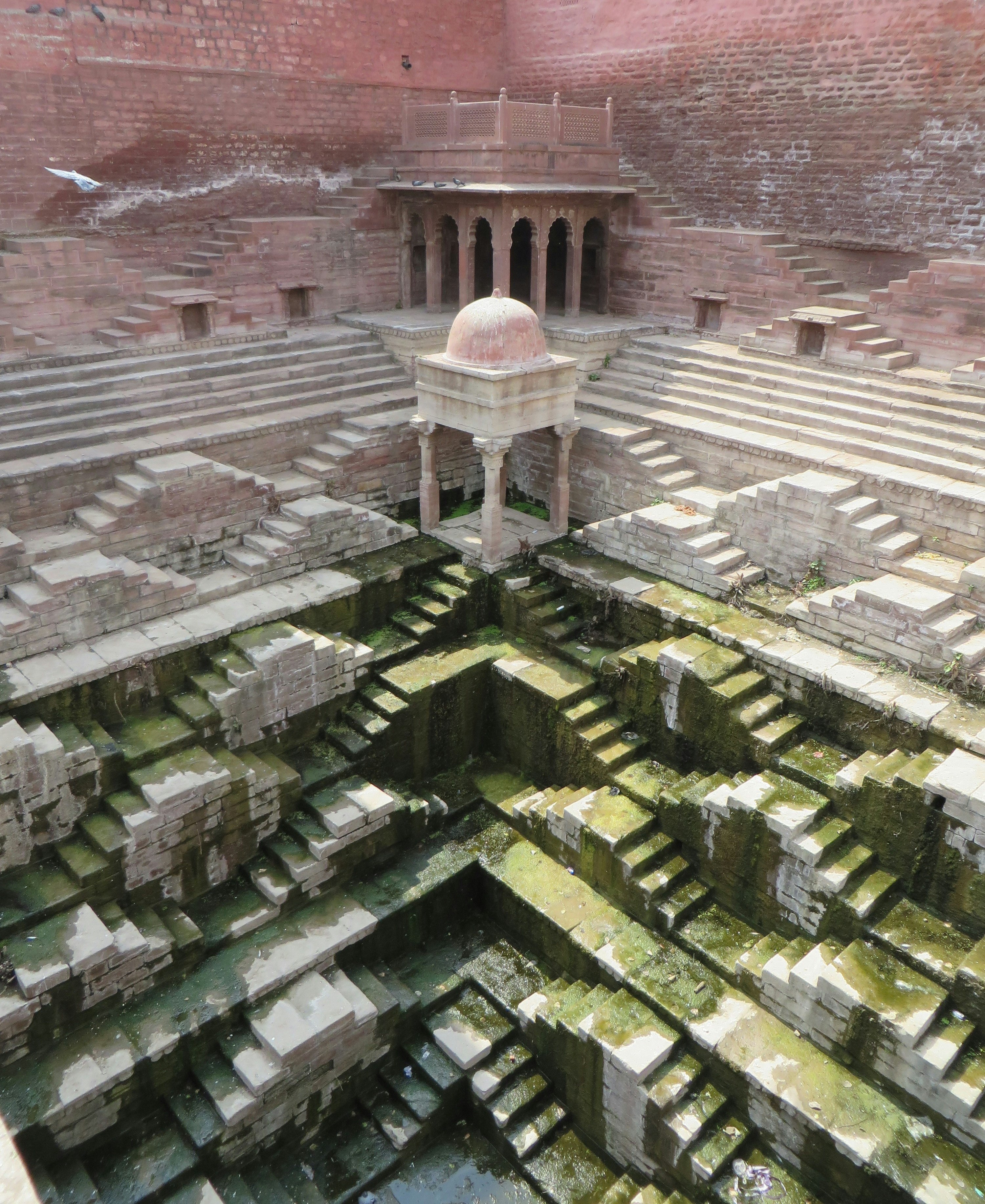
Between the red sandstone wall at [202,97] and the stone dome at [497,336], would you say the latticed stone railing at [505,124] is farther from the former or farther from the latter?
the stone dome at [497,336]

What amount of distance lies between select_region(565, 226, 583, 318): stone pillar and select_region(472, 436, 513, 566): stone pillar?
5.26m

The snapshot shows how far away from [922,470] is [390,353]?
7839 millimetres

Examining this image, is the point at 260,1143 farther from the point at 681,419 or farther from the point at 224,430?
the point at 681,419

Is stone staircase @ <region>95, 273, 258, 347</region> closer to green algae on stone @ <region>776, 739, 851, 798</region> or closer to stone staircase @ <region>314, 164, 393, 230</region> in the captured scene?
stone staircase @ <region>314, 164, 393, 230</region>

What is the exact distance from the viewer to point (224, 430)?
11578mm

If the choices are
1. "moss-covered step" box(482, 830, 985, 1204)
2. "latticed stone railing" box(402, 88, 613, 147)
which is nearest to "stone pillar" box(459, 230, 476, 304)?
"latticed stone railing" box(402, 88, 613, 147)

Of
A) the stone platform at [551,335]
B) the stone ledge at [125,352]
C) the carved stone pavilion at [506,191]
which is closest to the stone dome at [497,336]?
the stone platform at [551,335]

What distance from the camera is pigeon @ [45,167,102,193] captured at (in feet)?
39.7

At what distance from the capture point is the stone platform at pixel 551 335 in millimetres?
13914

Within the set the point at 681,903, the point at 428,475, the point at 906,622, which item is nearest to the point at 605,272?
the point at 428,475

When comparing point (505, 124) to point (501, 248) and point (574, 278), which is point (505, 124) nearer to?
point (501, 248)

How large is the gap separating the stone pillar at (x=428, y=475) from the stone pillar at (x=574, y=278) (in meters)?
4.74

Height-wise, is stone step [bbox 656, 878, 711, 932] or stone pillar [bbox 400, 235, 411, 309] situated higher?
stone pillar [bbox 400, 235, 411, 309]

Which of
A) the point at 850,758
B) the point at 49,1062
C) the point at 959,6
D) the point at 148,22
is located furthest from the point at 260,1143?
the point at 959,6
